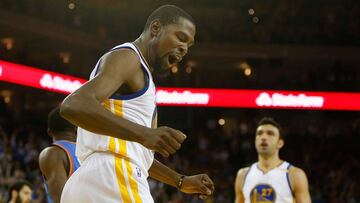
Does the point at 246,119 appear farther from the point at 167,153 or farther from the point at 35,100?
the point at 167,153

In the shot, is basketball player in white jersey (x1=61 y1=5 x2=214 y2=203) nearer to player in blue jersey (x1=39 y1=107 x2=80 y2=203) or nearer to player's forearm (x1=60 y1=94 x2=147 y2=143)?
player's forearm (x1=60 y1=94 x2=147 y2=143)

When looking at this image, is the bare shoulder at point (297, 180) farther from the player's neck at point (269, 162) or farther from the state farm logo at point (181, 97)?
the state farm logo at point (181, 97)

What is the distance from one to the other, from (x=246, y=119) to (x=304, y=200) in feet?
40.4

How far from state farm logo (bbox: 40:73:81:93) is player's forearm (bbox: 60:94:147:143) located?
37.5ft

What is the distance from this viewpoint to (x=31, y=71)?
532 inches

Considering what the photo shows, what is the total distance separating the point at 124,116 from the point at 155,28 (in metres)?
0.45

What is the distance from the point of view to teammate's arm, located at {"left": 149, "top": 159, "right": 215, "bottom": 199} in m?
3.27

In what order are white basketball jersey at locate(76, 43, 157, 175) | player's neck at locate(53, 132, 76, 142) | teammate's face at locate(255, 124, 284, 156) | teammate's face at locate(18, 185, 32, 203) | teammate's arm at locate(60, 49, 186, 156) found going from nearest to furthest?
teammate's arm at locate(60, 49, 186, 156)
white basketball jersey at locate(76, 43, 157, 175)
player's neck at locate(53, 132, 76, 142)
teammate's face at locate(18, 185, 32, 203)
teammate's face at locate(255, 124, 284, 156)

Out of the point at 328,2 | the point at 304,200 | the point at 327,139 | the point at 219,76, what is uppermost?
the point at 328,2

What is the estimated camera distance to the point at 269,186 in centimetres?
640

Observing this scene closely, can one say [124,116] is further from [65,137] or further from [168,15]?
[65,137]

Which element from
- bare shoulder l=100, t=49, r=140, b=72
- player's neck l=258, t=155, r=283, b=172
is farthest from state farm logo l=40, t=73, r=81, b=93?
bare shoulder l=100, t=49, r=140, b=72

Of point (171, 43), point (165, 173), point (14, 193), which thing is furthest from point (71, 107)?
point (14, 193)

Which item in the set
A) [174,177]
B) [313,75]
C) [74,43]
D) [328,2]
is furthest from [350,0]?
[174,177]
